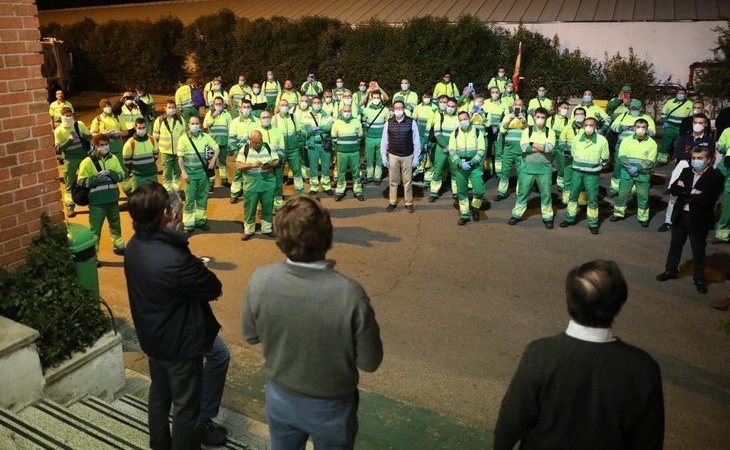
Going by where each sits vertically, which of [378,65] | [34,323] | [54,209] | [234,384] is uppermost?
[378,65]

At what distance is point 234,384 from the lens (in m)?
6.12

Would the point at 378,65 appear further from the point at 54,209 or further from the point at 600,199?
the point at 54,209

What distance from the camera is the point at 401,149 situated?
11914 millimetres

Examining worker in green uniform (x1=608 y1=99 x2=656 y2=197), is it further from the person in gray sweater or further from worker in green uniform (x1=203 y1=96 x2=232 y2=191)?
the person in gray sweater

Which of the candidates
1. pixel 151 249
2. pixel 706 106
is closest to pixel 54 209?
pixel 151 249

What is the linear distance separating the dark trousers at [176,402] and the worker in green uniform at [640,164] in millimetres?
9125

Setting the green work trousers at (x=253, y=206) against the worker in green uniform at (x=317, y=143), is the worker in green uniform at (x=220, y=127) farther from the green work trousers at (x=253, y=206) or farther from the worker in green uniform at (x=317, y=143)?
the green work trousers at (x=253, y=206)

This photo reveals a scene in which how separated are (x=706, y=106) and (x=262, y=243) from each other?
14108mm

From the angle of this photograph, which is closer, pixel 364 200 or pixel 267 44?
pixel 364 200

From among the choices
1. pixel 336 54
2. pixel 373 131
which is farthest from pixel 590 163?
pixel 336 54

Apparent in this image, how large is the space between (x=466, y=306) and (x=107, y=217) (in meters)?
5.47

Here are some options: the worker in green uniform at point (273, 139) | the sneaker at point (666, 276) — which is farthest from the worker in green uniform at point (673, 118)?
the worker in green uniform at point (273, 139)

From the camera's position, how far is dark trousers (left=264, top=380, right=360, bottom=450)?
3057 mm

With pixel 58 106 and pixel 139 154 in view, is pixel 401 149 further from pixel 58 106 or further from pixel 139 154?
pixel 58 106
